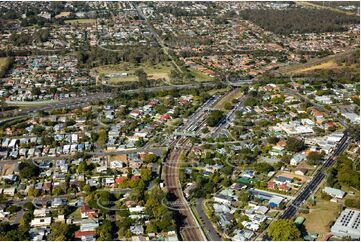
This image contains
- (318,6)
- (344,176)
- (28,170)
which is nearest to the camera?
(344,176)

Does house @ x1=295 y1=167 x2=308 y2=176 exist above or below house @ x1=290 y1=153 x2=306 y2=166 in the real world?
above

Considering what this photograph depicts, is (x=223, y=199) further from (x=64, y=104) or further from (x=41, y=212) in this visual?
(x=64, y=104)

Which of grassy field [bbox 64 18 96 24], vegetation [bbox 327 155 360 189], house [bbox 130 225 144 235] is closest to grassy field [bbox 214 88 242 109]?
vegetation [bbox 327 155 360 189]

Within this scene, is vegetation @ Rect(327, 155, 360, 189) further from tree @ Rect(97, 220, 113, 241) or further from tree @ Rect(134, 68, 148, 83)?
tree @ Rect(134, 68, 148, 83)

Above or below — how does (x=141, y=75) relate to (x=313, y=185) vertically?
below

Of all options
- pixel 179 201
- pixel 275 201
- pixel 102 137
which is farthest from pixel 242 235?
pixel 102 137

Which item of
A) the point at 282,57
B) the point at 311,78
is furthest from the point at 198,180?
the point at 282,57

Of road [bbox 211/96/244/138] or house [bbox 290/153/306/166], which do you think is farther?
road [bbox 211/96/244/138]

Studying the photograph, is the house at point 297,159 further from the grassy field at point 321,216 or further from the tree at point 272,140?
the grassy field at point 321,216
